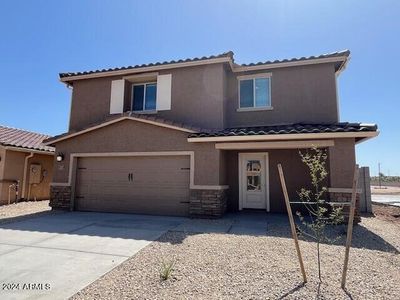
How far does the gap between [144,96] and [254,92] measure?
5479 mm

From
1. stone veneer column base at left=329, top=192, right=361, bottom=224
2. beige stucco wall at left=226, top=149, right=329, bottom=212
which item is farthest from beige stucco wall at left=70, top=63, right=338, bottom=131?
stone veneer column base at left=329, top=192, right=361, bottom=224

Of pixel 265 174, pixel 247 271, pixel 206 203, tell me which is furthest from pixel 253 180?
pixel 247 271

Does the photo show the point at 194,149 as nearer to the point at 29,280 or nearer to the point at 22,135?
the point at 29,280

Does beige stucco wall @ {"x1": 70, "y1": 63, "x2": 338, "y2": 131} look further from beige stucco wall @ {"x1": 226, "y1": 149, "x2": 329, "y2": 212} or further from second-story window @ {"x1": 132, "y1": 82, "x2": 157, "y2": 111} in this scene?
beige stucco wall @ {"x1": 226, "y1": 149, "x2": 329, "y2": 212}

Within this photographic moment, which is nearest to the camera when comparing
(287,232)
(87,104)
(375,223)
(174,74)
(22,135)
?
(287,232)

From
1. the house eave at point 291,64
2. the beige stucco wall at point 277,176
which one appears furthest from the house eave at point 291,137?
the house eave at point 291,64

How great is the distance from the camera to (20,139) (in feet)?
54.3

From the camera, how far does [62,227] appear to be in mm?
8664

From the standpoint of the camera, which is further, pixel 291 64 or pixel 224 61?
pixel 291 64

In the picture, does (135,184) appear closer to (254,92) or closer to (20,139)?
Answer: (254,92)

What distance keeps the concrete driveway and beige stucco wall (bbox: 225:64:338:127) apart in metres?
5.93

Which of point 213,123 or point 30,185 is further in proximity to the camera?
point 30,185

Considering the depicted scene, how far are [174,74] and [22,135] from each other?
12058 millimetres

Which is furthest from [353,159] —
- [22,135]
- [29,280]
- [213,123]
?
[22,135]
